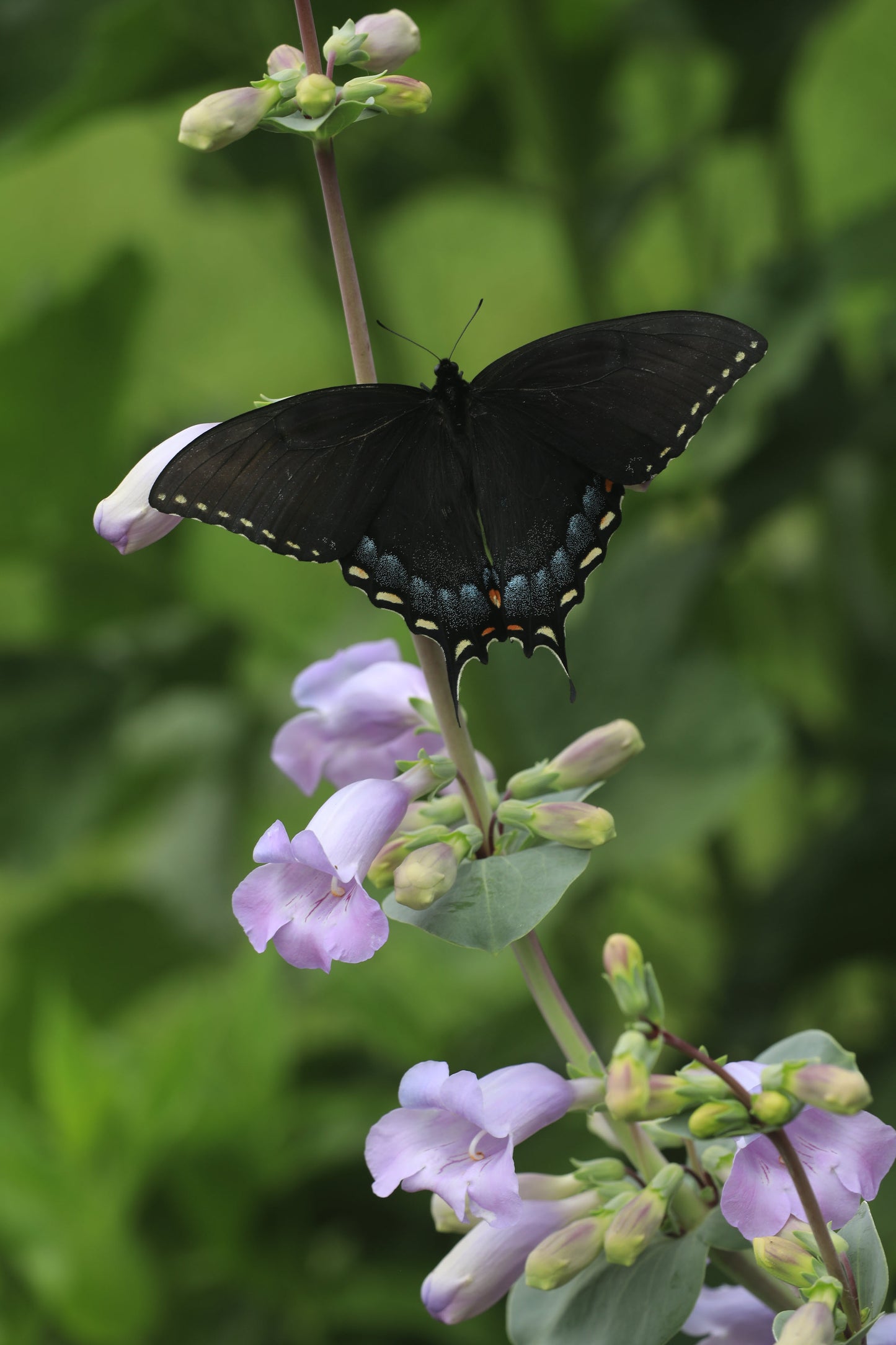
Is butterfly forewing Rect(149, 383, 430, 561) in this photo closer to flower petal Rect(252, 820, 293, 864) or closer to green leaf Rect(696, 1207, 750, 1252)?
flower petal Rect(252, 820, 293, 864)

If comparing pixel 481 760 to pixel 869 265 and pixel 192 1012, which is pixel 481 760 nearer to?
pixel 192 1012

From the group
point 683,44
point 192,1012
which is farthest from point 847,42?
point 192,1012

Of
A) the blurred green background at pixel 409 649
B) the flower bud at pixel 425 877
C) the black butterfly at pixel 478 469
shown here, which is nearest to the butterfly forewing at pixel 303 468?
the black butterfly at pixel 478 469

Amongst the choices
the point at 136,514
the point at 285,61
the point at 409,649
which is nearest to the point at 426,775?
the point at 136,514

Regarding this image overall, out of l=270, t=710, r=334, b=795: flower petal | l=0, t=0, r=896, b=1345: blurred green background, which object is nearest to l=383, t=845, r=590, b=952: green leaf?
l=270, t=710, r=334, b=795: flower petal

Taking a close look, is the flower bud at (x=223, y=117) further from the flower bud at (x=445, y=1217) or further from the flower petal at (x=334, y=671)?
the flower bud at (x=445, y=1217)

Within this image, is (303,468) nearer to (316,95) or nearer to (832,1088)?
(316,95)
